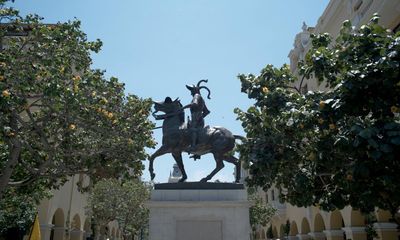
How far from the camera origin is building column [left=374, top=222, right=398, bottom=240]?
63.9ft

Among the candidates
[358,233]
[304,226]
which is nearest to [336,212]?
[358,233]

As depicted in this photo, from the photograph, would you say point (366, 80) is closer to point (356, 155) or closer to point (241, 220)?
point (356, 155)

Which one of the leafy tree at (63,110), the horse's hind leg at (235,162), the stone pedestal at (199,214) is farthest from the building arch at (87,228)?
the stone pedestal at (199,214)

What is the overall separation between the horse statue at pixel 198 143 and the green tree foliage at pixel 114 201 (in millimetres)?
17800

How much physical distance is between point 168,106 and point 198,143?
5.05ft

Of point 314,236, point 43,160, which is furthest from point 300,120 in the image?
point 314,236

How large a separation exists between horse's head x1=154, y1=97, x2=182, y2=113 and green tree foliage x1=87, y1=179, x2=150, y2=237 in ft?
58.1

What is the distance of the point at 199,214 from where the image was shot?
35.1 ft

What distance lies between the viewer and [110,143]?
41.7 ft

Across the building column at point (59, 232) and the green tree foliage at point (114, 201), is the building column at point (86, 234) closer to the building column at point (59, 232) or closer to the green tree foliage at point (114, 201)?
the green tree foliage at point (114, 201)

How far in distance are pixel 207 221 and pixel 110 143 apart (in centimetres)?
419

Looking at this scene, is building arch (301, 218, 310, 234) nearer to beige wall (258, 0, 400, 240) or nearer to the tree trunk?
beige wall (258, 0, 400, 240)

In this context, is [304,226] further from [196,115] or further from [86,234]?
[196,115]

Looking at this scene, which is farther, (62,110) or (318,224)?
(318,224)
